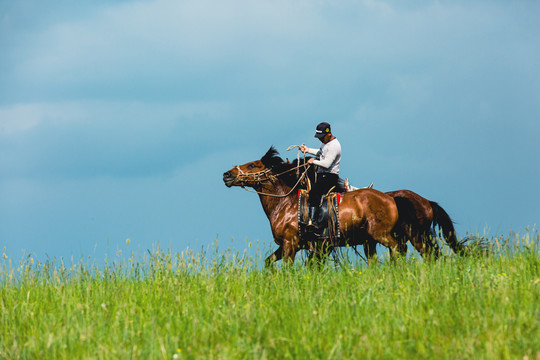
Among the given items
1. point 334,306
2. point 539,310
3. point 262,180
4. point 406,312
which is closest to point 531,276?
point 539,310

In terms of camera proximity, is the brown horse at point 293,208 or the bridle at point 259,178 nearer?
the brown horse at point 293,208

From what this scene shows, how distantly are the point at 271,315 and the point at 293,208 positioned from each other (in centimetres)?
440

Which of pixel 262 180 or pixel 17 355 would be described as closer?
pixel 17 355

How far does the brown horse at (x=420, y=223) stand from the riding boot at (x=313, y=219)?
4.97 ft

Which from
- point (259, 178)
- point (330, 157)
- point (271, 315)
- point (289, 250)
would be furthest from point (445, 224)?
point (271, 315)

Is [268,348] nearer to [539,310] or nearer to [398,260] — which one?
[539,310]

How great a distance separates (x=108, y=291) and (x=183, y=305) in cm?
164

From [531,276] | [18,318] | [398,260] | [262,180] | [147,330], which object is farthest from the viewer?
[262,180]

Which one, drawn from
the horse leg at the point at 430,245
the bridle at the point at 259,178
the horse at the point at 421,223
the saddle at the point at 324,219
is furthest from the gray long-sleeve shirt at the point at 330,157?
the horse leg at the point at 430,245

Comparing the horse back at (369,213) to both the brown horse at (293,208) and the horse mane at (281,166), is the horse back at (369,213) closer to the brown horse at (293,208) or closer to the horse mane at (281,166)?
the brown horse at (293,208)

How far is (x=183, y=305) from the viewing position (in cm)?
650

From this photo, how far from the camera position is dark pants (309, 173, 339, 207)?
1021 cm

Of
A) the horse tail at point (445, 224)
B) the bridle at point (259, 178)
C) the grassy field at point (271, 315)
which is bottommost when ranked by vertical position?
the grassy field at point (271, 315)

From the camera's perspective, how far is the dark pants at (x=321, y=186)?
33.5 feet
